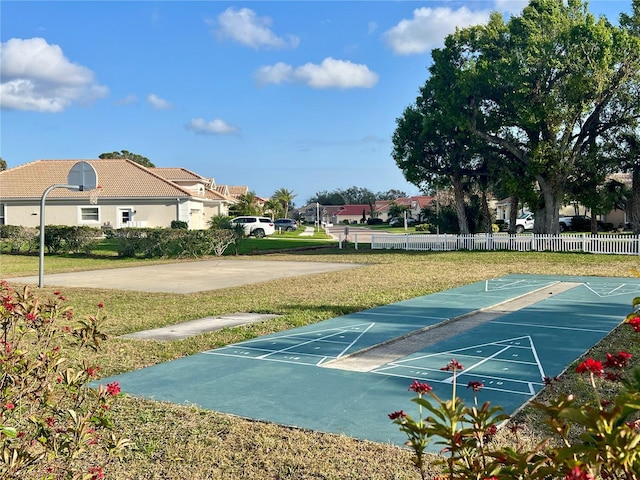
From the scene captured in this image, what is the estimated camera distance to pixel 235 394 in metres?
5.99

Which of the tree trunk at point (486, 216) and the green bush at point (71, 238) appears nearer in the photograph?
the green bush at point (71, 238)

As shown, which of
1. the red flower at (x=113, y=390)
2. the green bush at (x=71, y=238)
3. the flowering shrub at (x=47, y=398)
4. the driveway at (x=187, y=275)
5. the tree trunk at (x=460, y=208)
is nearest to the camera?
the flowering shrub at (x=47, y=398)

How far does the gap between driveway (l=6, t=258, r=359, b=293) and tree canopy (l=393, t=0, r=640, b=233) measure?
10043 mm

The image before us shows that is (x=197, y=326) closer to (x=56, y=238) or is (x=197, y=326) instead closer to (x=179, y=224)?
(x=56, y=238)

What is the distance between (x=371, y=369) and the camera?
22.8ft

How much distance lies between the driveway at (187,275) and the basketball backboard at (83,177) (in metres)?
2.70

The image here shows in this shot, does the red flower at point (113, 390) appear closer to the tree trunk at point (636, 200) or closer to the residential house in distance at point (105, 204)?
the tree trunk at point (636, 200)

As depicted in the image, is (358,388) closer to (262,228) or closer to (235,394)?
(235,394)

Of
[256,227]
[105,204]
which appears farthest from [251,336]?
[256,227]

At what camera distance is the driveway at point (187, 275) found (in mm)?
15930

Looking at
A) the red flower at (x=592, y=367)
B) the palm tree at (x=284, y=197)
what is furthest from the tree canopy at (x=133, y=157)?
the red flower at (x=592, y=367)

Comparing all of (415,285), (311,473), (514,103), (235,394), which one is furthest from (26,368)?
(514,103)

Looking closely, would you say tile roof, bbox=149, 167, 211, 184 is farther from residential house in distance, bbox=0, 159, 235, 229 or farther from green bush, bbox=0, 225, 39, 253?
green bush, bbox=0, 225, 39, 253

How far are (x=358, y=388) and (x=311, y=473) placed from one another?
6.79ft
